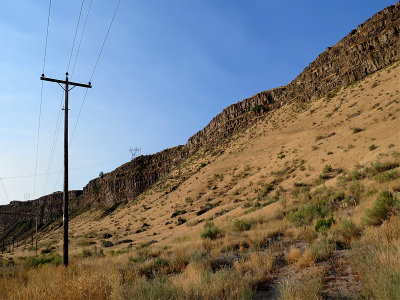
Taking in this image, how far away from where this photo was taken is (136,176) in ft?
294

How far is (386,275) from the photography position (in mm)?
4109

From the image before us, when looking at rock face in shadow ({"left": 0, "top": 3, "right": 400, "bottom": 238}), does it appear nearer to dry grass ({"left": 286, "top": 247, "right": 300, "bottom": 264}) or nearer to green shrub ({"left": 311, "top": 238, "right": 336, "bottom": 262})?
green shrub ({"left": 311, "top": 238, "right": 336, "bottom": 262})

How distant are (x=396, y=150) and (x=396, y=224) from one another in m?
13.3

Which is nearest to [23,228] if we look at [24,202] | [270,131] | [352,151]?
[24,202]

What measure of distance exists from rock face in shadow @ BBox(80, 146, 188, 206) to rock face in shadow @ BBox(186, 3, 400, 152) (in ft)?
74.7

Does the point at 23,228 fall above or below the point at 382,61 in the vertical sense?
below

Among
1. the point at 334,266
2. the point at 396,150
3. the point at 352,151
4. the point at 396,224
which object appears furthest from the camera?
the point at 352,151

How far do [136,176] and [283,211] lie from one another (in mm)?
78635

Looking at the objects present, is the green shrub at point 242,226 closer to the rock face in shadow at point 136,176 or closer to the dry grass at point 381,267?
the dry grass at point 381,267

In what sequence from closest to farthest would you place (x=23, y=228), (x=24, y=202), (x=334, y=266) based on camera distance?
(x=334, y=266)
(x=23, y=228)
(x=24, y=202)

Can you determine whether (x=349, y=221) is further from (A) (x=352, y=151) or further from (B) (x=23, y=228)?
(B) (x=23, y=228)

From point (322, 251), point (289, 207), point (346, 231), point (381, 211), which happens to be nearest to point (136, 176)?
point (289, 207)

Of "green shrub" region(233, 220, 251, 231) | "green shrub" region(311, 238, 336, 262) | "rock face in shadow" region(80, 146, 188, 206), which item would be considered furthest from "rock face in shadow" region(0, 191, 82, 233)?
"green shrub" region(311, 238, 336, 262)

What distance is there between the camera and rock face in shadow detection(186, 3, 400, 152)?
4194 centimetres
